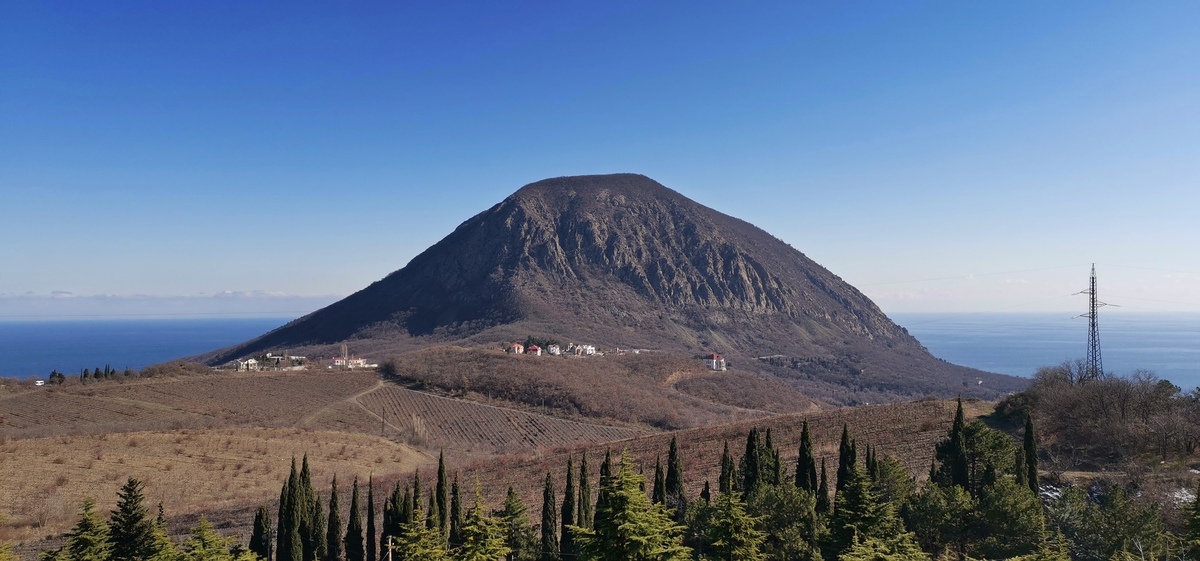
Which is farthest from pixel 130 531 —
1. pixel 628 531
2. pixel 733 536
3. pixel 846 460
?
pixel 846 460

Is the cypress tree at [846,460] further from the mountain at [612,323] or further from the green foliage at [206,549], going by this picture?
the mountain at [612,323]

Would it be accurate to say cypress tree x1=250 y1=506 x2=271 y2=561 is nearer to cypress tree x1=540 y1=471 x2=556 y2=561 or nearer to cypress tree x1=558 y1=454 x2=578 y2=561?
cypress tree x1=540 y1=471 x2=556 y2=561


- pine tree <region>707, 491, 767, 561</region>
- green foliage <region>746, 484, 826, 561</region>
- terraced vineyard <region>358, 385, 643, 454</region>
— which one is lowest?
terraced vineyard <region>358, 385, 643, 454</region>

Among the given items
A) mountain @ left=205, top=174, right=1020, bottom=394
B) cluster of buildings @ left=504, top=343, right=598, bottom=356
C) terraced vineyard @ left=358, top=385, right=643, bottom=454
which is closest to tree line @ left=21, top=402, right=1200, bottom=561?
terraced vineyard @ left=358, top=385, right=643, bottom=454

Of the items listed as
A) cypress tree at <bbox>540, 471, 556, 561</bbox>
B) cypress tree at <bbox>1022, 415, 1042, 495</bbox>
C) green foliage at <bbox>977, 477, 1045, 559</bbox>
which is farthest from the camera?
cypress tree at <bbox>540, 471, 556, 561</bbox>

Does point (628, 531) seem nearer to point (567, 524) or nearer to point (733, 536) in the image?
point (733, 536)

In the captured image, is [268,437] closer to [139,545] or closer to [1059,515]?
[139,545]

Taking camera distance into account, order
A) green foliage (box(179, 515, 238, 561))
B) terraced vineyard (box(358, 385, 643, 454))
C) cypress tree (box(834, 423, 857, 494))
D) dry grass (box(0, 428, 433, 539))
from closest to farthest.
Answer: green foliage (box(179, 515, 238, 561)) → cypress tree (box(834, 423, 857, 494)) → dry grass (box(0, 428, 433, 539)) → terraced vineyard (box(358, 385, 643, 454))
